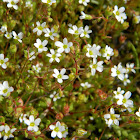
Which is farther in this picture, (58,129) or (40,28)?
(40,28)

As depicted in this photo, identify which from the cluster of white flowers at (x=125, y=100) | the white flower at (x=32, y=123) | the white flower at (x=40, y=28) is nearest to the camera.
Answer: the white flower at (x=32, y=123)

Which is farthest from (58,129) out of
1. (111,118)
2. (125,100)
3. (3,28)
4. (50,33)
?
(3,28)

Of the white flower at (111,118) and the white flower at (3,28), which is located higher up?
the white flower at (3,28)

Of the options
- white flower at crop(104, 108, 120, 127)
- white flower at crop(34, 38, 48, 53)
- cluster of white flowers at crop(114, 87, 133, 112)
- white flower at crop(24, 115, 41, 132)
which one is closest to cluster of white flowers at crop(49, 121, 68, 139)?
white flower at crop(24, 115, 41, 132)

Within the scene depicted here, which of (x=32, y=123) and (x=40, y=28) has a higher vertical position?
(x=40, y=28)

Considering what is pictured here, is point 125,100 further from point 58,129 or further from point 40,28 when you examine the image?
point 40,28

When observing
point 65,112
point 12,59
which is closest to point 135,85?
point 65,112

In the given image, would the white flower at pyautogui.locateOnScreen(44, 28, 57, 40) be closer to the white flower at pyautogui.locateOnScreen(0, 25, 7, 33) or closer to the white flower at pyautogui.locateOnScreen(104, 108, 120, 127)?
the white flower at pyautogui.locateOnScreen(0, 25, 7, 33)

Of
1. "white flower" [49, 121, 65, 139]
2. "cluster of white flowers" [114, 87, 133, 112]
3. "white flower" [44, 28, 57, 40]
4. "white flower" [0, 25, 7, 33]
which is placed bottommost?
"white flower" [49, 121, 65, 139]

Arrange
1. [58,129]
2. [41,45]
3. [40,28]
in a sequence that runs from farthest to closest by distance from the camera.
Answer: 1. [40,28]
2. [41,45]
3. [58,129]

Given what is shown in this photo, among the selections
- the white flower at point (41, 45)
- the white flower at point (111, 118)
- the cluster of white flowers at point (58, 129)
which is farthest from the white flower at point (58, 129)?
the white flower at point (41, 45)

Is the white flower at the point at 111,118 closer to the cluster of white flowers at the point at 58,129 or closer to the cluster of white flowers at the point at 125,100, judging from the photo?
the cluster of white flowers at the point at 125,100
